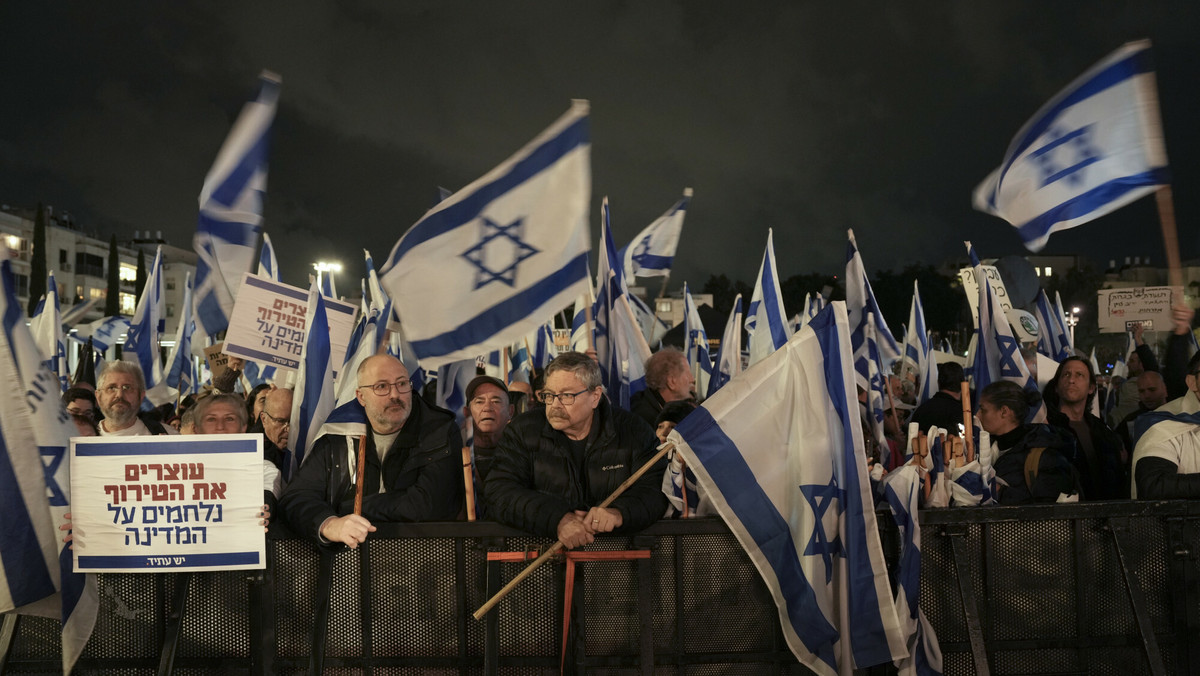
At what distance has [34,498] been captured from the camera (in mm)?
4402

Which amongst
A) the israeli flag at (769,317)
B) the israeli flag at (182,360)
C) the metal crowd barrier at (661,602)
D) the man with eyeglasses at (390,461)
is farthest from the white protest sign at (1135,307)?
the israeli flag at (182,360)

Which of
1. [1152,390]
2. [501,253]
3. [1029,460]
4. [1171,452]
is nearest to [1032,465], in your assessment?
[1029,460]

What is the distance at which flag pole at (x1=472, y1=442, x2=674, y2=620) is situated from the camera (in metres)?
4.04

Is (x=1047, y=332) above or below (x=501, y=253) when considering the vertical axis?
above

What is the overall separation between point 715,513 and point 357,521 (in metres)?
1.74

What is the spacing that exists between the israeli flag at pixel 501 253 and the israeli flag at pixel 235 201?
7.66 feet

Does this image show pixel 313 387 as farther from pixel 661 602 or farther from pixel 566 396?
pixel 661 602

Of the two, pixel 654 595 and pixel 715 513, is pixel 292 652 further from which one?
pixel 715 513

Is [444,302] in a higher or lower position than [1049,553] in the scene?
higher

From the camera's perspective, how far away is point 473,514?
4.75 metres

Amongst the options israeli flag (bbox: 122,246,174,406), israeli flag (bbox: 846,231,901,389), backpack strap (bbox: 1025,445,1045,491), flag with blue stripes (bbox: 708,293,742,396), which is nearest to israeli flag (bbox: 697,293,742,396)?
flag with blue stripes (bbox: 708,293,742,396)

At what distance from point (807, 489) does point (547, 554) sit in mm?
1290

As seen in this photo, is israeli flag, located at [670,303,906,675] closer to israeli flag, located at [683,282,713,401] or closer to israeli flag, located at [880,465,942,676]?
israeli flag, located at [880,465,942,676]

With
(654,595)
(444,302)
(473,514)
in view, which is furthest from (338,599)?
(444,302)
